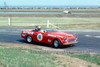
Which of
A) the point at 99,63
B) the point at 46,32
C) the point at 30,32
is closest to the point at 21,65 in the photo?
the point at 99,63

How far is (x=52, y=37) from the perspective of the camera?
571 inches

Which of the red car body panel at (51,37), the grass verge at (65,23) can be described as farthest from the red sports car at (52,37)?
the grass verge at (65,23)

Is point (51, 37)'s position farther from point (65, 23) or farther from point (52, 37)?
point (65, 23)

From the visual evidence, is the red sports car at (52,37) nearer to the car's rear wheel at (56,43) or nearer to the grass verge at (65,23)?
the car's rear wheel at (56,43)

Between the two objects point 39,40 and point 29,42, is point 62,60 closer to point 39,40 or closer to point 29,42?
point 39,40

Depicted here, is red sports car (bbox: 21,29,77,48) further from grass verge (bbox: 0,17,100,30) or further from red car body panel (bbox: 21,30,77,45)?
grass verge (bbox: 0,17,100,30)

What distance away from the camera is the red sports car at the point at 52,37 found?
1411 centimetres

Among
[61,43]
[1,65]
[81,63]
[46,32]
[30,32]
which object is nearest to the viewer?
[1,65]

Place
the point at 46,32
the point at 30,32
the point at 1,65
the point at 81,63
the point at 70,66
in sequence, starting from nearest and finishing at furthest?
the point at 1,65
the point at 70,66
the point at 81,63
the point at 46,32
the point at 30,32

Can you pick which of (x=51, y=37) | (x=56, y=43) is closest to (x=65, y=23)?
(x=51, y=37)

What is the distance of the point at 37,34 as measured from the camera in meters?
15.6

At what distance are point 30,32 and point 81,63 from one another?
8407mm

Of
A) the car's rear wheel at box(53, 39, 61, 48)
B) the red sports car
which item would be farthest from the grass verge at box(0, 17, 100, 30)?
the car's rear wheel at box(53, 39, 61, 48)

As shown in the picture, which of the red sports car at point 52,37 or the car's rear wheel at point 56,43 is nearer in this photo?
the red sports car at point 52,37
